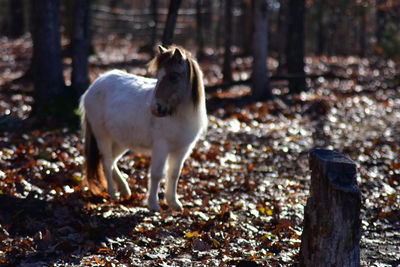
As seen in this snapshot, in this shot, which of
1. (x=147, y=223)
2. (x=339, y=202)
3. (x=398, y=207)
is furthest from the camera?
(x=398, y=207)

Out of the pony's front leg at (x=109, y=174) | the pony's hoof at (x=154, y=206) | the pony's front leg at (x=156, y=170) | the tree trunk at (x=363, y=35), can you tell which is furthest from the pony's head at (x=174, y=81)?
the tree trunk at (x=363, y=35)

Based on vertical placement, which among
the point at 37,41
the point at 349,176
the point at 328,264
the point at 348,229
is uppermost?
the point at 37,41

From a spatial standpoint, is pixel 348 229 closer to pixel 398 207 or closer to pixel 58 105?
pixel 398 207

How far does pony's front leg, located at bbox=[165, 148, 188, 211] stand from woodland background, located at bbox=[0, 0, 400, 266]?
0.24m

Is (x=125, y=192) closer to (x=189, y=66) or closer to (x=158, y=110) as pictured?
(x=158, y=110)

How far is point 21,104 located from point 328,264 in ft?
31.9

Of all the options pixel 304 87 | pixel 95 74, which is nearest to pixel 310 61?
pixel 304 87

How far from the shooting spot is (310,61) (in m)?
25.6

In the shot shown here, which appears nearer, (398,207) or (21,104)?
(398,207)

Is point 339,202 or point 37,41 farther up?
point 37,41

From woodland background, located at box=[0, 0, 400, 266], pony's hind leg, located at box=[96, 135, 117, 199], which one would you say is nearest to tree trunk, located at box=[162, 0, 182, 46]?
woodland background, located at box=[0, 0, 400, 266]

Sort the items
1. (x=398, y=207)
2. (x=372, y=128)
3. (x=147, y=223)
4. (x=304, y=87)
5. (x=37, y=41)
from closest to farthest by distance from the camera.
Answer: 1. (x=147, y=223)
2. (x=398, y=207)
3. (x=37, y=41)
4. (x=372, y=128)
5. (x=304, y=87)

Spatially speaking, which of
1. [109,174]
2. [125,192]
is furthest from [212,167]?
[109,174]

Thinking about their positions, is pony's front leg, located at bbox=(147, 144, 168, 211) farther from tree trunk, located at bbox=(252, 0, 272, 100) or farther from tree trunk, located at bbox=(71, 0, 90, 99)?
tree trunk, located at bbox=(252, 0, 272, 100)
